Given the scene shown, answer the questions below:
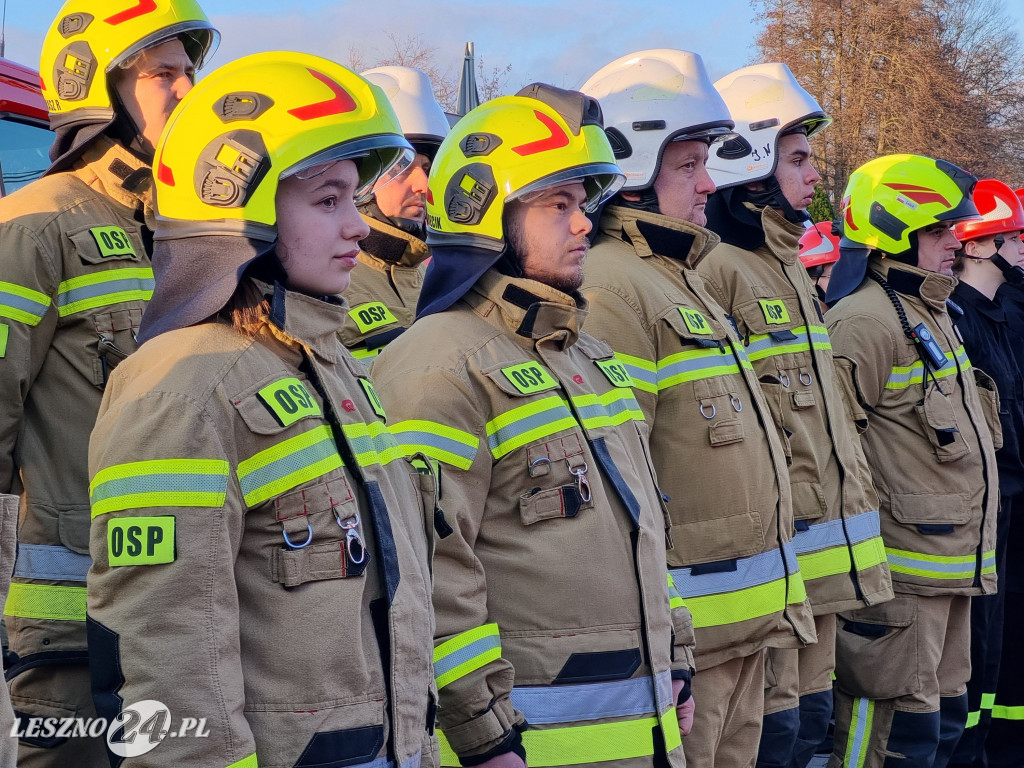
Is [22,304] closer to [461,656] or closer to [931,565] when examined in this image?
[461,656]

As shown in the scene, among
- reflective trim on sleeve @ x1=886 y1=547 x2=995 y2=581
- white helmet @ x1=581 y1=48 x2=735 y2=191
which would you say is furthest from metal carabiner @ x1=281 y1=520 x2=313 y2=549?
reflective trim on sleeve @ x1=886 y1=547 x2=995 y2=581

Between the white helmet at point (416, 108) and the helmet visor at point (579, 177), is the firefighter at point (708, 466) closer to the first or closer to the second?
the helmet visor at point (579, 177)

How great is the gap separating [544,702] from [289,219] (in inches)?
57.0

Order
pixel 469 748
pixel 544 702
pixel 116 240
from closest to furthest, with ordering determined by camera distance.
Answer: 1. pixel 469 748
2. pixel 544 702
3. pixel 116 240

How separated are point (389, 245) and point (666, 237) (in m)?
1.16

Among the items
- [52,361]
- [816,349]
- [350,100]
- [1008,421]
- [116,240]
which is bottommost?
[1008,421]

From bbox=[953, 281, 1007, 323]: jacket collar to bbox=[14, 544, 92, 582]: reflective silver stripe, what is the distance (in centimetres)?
585

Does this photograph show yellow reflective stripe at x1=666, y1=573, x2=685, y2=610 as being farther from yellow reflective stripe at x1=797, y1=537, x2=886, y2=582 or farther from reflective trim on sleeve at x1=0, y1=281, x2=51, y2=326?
reflective trim on sleeve at x1=0, y1=281, x2=51, y2=326

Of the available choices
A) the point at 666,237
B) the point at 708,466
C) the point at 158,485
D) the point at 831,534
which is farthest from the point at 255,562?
the point at 831,534

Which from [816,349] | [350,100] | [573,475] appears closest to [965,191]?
[816,349]

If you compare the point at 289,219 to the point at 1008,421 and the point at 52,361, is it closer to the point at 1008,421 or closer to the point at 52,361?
the point at 52,361

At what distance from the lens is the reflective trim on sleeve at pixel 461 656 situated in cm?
301

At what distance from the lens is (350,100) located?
9.06 ft

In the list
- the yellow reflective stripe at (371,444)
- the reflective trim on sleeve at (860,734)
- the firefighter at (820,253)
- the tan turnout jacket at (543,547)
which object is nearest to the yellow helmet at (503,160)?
the tan turnout jacket at (543,547)
